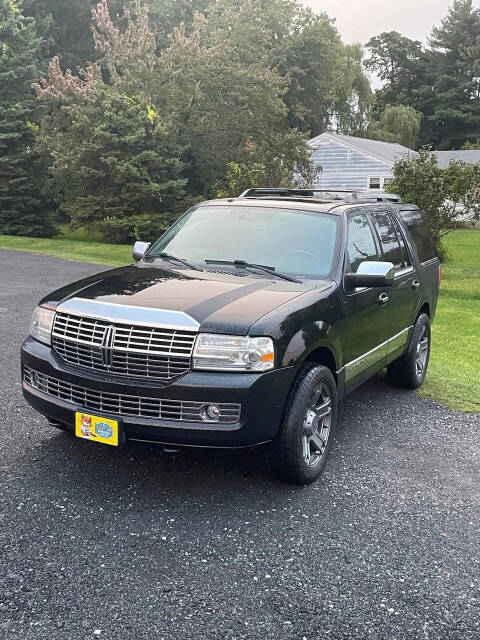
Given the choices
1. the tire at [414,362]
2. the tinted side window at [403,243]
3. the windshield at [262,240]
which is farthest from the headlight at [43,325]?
the tire at [414,362]

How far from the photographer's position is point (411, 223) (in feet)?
21.6

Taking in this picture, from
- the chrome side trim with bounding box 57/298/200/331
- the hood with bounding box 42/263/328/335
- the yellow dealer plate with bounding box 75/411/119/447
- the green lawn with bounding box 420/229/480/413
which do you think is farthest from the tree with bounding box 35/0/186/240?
the yellow dealer plate with bounding box 75/411/119/447

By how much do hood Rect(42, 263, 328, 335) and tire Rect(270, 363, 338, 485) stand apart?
557 mm

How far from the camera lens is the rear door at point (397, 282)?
18.7ft

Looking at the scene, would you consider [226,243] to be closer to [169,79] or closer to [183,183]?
[183,183]

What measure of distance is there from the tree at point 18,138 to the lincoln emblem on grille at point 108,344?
2448 cm

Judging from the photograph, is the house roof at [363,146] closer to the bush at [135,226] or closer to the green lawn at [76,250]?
the bush at [135,226]

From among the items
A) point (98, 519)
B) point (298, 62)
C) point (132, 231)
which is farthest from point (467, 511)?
point (298, 62)

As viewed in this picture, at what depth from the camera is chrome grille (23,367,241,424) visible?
12.1 ft

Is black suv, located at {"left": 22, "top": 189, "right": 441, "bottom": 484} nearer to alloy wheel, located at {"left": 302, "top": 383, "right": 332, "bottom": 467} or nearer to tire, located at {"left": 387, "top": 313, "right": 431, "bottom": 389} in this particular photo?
alloy wheel, located at {"left": 302, "top": 383, "right": 332, "bottom": 467}

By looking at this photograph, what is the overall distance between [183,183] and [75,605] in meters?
22.4

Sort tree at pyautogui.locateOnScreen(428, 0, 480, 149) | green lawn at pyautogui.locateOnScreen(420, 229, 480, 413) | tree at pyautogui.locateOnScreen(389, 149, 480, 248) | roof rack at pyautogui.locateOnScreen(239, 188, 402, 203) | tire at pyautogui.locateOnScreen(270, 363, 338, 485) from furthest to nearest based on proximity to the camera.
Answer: tree at pyautogui.locateOnScreen(428, 0, 480, 149) → tree at pyautogui.locateOnScreen(389, 149, 480, 248) → green lawn at pyautogui.locateOnScreen(420, 229, 480, 413) → roof rack at pyautogui.locateOnScreen(239, 188, 402, 203) → tire at pyautogui.locateOnScreen(270, 363, 338, 485)

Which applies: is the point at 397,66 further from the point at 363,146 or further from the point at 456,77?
the point at 363,146

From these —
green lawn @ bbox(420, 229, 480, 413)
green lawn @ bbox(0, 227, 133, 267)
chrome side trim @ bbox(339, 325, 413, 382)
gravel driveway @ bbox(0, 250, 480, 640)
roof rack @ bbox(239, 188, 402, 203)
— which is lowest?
green lawn @ bbox(0, 227, 133, 267)
